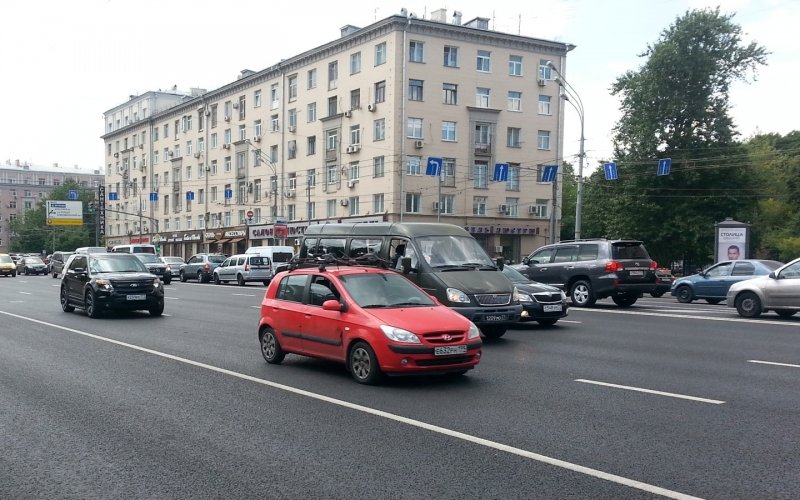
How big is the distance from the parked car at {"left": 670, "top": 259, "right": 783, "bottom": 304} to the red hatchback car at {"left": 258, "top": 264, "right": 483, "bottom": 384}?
16791 mm

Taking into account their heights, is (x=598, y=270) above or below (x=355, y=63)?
below

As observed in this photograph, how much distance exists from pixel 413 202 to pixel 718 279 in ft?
92.1

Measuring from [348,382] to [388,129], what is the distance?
135 feet

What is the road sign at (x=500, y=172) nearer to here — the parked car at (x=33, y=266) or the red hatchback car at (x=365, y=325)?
the red hatchback car at (x=365, y=325)

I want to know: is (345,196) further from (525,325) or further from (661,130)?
(525,325)

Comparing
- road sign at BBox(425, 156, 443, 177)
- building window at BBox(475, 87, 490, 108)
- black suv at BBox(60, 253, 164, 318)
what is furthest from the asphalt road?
building window at BBox(475, 87, 490, 108)

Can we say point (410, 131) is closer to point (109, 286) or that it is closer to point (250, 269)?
point (250, 269)

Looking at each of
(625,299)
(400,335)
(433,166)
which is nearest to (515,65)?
(433,166)

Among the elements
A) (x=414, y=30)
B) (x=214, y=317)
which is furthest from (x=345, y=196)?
(x=214, y=317)

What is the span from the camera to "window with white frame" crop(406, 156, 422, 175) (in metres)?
49.0

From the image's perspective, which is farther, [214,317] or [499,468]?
[214,317]

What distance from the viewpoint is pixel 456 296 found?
12.2 metres

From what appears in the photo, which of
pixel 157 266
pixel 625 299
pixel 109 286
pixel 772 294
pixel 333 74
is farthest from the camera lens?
pixel 333 74

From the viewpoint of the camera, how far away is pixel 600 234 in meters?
66.9
